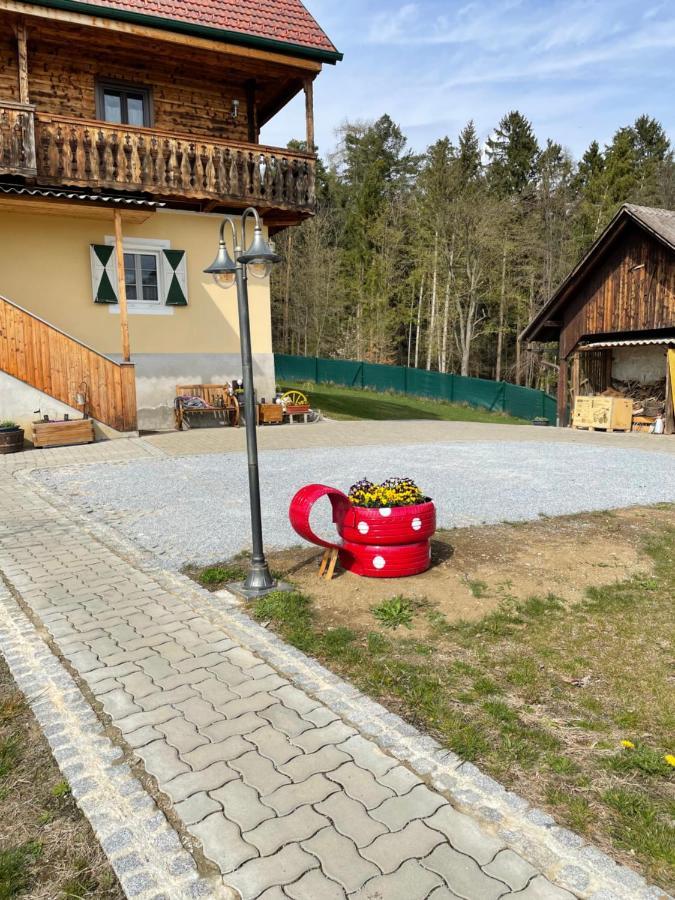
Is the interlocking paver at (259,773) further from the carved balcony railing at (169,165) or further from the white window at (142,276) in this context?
the white window at (142,276)

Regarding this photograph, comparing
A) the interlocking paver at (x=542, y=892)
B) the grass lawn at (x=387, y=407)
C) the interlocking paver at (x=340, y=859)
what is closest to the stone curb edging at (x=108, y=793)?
the interlocking paver at (x=340, y=859)

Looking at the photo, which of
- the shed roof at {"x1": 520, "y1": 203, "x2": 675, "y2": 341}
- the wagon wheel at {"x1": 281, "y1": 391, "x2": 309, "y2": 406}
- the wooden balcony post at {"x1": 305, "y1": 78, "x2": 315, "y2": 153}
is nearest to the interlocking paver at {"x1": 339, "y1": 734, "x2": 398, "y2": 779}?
the wagon wheel at {"x1": 281, "y1": 391, "x2": 309, "y2": 406}

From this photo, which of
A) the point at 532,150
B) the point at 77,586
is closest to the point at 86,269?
the point at 77,586

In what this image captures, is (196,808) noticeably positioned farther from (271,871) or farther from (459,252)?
(459,252)

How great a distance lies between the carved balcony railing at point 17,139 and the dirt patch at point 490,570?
10091 millimetres

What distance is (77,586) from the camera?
5.01 metres

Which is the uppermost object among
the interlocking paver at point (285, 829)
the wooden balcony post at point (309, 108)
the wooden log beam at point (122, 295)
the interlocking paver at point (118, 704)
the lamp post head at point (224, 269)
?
the wooden balcony post at point (309, 108)

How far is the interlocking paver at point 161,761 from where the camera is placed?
2697 millimetres

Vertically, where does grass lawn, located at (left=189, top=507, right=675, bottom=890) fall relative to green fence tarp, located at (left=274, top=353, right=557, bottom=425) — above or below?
below

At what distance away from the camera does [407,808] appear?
2.46 meters

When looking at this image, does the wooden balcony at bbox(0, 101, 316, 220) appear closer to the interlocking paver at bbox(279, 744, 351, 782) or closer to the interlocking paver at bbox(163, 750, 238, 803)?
the interlocking paver at bbox(163, 750, 238, 803)

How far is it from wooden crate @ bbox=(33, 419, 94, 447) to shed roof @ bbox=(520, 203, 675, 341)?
15279 mm

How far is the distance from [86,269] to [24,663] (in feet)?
38.5

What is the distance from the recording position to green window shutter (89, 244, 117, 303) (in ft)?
45.0
